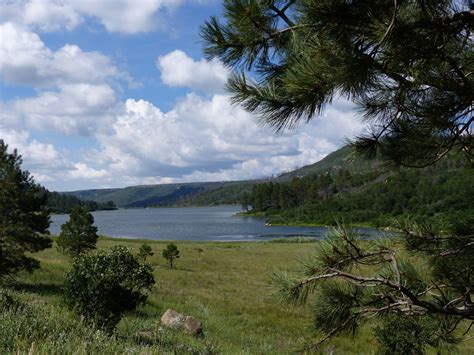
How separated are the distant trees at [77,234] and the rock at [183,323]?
1826 centimetres

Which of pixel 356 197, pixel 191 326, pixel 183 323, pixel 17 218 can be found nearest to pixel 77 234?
pixel 17 218

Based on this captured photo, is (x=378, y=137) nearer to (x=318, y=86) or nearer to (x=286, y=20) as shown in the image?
(x=318, y=86)

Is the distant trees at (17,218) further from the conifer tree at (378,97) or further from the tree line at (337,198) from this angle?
the tree line at (337,198)

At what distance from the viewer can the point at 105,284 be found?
28.1ft

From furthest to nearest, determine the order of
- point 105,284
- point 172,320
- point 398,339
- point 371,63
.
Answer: point 172,320 < point 398,339 < point 105,284 < point 371,63

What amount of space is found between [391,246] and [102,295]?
6.18 meters

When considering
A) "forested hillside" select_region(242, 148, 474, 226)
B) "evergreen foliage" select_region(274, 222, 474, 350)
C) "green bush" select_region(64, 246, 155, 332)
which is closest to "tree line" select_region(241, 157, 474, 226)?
"forested hillside" select_region(242, 148, 474, 226)

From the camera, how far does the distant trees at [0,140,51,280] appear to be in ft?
50.7

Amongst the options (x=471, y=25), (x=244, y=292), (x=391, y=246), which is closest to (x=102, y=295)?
(x=391, y=246)

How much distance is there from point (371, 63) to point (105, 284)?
6.97 m

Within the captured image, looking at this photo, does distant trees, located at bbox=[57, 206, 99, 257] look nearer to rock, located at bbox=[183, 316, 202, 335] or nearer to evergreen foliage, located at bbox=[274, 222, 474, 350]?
rock, located at bbox=[183, 316, 202, 335]

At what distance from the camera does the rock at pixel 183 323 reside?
1133cm

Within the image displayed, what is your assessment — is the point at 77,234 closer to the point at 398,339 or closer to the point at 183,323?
the point at 183,323

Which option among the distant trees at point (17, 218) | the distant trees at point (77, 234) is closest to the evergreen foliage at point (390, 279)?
the distant trees at point (17, 218)
